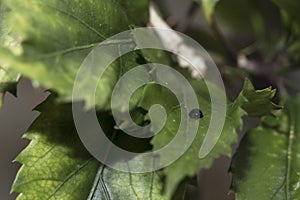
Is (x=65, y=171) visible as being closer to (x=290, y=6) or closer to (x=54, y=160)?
(x=54, y=160)

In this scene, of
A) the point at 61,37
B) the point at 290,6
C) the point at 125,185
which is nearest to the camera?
the point at 61,37

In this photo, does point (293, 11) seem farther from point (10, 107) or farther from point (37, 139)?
point (10, 107)

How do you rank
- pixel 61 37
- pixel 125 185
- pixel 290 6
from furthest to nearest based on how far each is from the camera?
pixel 290 6, pixel 125 185, pixel 61 37

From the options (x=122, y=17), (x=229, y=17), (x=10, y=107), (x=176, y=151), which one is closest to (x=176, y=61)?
(x=122, y=17)

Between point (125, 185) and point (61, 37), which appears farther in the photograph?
point (125, 185)

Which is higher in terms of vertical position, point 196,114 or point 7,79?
point 7,79

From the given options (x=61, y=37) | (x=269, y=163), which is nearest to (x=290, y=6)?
(x=269, y=163)

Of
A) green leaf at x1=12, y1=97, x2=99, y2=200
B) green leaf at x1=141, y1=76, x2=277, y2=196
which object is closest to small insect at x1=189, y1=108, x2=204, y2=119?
green leaf at x1=141, y1=76, x2=277, y2=196
